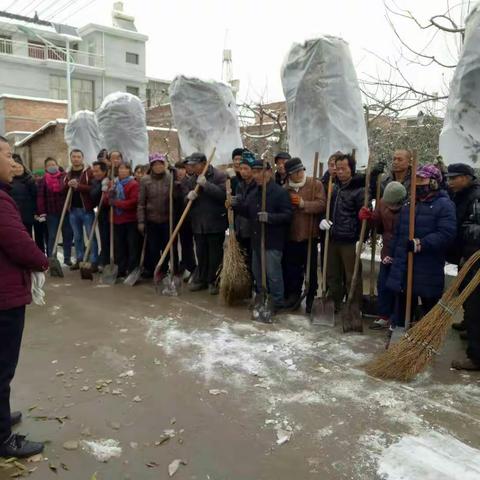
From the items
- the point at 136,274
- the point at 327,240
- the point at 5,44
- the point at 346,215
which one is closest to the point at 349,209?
the point at 346,215

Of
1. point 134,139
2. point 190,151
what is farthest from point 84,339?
→ point 134,139

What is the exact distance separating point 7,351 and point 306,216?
11.4 ft

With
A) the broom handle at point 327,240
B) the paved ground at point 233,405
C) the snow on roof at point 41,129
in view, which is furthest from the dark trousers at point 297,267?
the snow on roof at point 41,129

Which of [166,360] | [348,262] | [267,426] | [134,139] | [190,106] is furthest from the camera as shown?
[134,139]

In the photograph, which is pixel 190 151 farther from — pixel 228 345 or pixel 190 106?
pixel 228 345

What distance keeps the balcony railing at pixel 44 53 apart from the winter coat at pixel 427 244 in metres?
33.5

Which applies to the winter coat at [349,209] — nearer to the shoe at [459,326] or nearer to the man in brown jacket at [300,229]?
the man in brown jacket at [300,229]

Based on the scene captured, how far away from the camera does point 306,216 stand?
17.5ft

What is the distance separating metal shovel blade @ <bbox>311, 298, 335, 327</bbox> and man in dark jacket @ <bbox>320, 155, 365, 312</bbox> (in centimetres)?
30

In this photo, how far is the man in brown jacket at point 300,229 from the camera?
527 cm

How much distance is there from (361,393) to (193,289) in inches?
129

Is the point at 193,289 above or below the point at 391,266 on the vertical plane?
below

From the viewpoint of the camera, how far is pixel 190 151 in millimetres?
7941

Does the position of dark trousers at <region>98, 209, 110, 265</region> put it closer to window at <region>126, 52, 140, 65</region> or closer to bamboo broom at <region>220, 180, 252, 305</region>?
bamboo broom at <region>220, 180, 252, 305</region>
